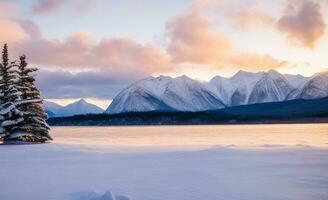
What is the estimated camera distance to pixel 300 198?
15023mm

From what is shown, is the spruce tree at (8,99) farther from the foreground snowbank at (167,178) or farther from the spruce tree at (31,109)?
the foreground snowbank at (167,178)

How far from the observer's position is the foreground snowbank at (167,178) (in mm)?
15739

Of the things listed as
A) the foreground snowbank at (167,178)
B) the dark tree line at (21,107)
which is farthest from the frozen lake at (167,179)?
the dark tree line at (21,107)

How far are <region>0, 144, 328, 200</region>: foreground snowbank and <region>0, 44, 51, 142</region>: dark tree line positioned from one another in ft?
86.8

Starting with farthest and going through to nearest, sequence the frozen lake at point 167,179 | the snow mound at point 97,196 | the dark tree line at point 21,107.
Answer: the dark tree line at point 21,107, the frozen lake at point 167,179, the snow mound at point 97,196

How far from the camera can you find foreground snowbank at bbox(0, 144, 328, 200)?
15.7 m

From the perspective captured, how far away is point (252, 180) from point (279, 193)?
10.1 feet

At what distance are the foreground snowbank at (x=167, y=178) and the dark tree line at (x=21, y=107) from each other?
26.4m

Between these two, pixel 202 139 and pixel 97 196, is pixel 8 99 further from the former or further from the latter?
pixel 97 196

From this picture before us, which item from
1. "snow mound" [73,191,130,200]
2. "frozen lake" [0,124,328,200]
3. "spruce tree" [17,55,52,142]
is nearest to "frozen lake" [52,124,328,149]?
"spruce tree" [17,55,52,142]

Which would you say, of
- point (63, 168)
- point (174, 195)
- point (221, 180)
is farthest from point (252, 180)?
point (63, 168)

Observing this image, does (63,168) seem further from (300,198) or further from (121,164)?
(300,198)

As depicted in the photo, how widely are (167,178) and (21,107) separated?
3918 cm

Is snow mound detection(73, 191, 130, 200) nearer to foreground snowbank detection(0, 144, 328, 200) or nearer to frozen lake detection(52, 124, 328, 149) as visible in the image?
foreground snowbank detection(0, 144, 328, 200)
